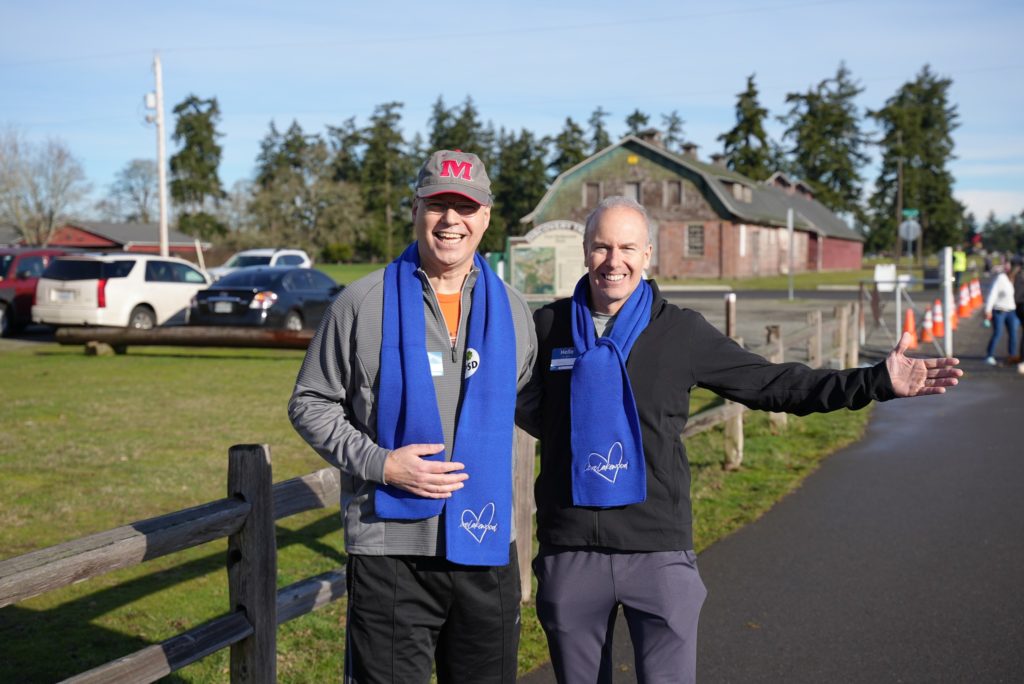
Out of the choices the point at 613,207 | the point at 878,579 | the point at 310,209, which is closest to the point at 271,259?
the point at 878,579

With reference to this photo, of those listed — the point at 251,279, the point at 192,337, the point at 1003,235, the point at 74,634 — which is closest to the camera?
the point at 74,634

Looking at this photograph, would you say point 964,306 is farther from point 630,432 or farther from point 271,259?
point 630,432

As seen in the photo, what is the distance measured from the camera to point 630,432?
305 cm

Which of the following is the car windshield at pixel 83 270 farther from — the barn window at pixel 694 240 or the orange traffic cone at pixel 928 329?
the barn window at pixel 694 240

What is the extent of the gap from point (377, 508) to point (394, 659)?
0.47m

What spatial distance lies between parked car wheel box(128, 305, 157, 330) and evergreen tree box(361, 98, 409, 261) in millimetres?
64864

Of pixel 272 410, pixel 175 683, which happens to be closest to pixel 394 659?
pixel 175 683

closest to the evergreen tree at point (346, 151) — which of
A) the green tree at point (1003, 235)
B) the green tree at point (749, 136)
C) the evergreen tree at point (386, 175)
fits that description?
the evergreen tree at point (386, 175)

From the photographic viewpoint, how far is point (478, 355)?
2.87 meters

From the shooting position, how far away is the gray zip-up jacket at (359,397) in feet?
9.27

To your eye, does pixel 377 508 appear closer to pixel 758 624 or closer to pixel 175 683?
pixel 175 683

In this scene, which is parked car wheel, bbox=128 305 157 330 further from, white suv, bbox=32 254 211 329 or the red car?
the red car

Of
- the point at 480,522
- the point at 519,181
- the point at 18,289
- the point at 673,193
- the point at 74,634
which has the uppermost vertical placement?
the point at 519,181

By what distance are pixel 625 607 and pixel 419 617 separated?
0.67 m
